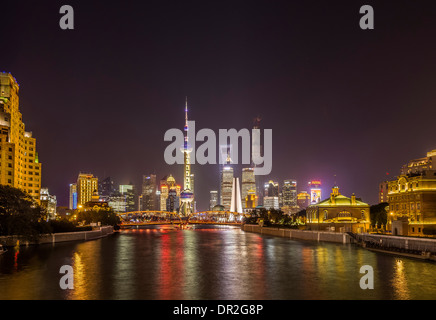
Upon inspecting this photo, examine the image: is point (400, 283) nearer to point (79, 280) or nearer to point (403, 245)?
point (403, 245)

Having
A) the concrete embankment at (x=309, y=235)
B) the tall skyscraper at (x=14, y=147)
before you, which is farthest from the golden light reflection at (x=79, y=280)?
the tall skyscraper at (x=14, y=147)

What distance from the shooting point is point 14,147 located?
10825cm

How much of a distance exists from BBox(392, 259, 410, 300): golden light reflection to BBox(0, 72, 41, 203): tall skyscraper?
93.2 m

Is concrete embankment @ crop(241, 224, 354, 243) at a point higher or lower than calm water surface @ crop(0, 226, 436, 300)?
lower

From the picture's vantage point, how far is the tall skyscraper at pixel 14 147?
106312 mm

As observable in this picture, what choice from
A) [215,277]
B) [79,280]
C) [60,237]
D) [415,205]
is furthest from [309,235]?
[79,280]

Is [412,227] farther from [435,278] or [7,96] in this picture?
[7,96]

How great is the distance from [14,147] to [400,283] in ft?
328

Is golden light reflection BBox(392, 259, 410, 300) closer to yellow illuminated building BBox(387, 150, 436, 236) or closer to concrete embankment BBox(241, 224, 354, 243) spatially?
yellow illuminated building BBox(387, 150, 436, 236)

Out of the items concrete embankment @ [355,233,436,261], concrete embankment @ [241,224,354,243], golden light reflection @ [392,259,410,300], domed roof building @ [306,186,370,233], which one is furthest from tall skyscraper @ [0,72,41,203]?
golden light reflection @ [392,259,410,300]

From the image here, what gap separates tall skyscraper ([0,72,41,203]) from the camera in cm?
10631

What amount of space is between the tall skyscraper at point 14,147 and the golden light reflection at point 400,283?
9318 centimetres

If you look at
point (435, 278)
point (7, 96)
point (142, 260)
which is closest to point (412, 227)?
point (435, 278)
